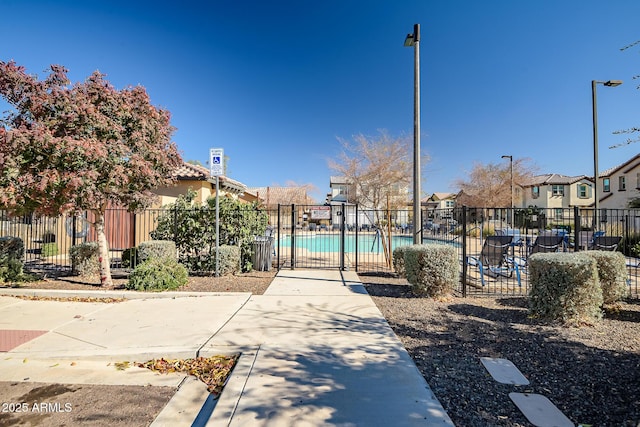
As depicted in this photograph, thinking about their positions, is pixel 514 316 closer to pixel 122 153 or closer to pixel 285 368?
pixel 285 368

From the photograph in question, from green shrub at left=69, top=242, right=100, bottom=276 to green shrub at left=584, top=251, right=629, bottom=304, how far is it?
11100 millimetres

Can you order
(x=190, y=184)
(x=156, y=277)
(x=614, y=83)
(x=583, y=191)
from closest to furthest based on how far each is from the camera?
1. (x=156, y=277)
2. (x=614, y=83)
3. (x=190, y=184)
4. (x=583, y=191)

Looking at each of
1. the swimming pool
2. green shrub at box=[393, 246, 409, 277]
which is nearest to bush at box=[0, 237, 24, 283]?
the swimming pool

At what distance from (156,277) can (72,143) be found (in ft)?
9.96

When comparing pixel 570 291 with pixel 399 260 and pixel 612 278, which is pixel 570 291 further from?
pixel 399 260

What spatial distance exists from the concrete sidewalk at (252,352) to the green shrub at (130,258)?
2.75 metres

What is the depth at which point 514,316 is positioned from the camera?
5219 mm

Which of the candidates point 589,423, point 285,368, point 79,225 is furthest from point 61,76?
point 589,423

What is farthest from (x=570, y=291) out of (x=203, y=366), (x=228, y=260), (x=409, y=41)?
(x=228, y=260)

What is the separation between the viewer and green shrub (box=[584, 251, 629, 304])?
566cm

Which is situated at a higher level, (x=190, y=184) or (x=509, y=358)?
(x=190, y=184)

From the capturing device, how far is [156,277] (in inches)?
265

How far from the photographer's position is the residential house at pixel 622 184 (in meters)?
28.0

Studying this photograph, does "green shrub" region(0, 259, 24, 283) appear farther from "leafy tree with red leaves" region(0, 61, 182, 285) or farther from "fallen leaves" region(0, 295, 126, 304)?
"leafy tree with red leaves" region(0, 61, 182, 285)
